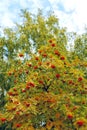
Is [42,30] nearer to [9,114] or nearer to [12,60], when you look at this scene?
[12,60]

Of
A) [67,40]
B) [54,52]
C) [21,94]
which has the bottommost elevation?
[21,94]

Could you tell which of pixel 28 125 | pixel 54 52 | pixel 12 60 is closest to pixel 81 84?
pixel 54 52

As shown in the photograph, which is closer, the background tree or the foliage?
the foliage

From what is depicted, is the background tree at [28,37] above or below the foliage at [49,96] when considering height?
above

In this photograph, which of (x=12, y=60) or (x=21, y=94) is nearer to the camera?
(x=21, y=94)

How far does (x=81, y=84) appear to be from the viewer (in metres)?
13.9

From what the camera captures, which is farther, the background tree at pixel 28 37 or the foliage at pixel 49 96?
the background tree at pixel 28 37

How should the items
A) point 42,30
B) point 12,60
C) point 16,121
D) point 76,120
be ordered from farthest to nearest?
point 42,30, point 12,60, point 16,121, point 76,120

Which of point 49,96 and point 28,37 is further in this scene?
point 28,37

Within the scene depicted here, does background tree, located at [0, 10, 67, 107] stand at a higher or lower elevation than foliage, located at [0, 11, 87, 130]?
higher

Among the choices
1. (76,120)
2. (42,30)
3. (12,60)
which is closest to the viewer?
(76,120)

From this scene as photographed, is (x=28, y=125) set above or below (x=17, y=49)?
below

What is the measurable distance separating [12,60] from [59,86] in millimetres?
7955

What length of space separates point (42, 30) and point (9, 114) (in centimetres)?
1065
